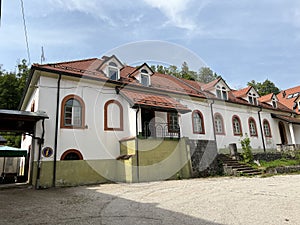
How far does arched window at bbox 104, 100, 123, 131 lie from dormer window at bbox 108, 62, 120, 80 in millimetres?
1904

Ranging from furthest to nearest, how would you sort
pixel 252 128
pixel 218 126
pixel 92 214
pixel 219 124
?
pixel 252 128 → pixel 219 124 → pixel 218 126 → pixel 92 214

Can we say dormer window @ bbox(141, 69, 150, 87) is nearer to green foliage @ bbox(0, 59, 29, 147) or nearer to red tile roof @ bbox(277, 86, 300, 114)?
green foliage @ bbox(0, 59, 29, 147)

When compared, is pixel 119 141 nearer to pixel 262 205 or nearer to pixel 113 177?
pixel 113 177

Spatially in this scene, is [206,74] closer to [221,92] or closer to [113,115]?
[221,92]

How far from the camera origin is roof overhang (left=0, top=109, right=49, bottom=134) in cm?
995

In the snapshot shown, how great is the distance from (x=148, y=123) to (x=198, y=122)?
17.5 feet

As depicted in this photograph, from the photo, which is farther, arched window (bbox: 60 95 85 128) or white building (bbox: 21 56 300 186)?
arched window (bbox: 60 95 85 128)

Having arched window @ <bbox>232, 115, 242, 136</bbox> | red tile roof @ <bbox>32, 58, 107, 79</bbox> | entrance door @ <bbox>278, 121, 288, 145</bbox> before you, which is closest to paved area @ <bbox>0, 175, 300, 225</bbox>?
red tile roof @ <bbox>32, 58, 107, 79</bbox>

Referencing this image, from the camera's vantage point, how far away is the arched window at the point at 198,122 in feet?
58.3

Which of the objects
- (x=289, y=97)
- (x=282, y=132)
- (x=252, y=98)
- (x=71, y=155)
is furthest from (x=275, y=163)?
(x=289, y=97)

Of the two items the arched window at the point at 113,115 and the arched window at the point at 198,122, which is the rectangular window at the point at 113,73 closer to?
the arched window at the point at 113,115

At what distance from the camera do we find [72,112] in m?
12.7

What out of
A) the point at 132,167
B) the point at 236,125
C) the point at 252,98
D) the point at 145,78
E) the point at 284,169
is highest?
the point at 145,78

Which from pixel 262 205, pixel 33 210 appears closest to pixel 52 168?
pixel 33 210
